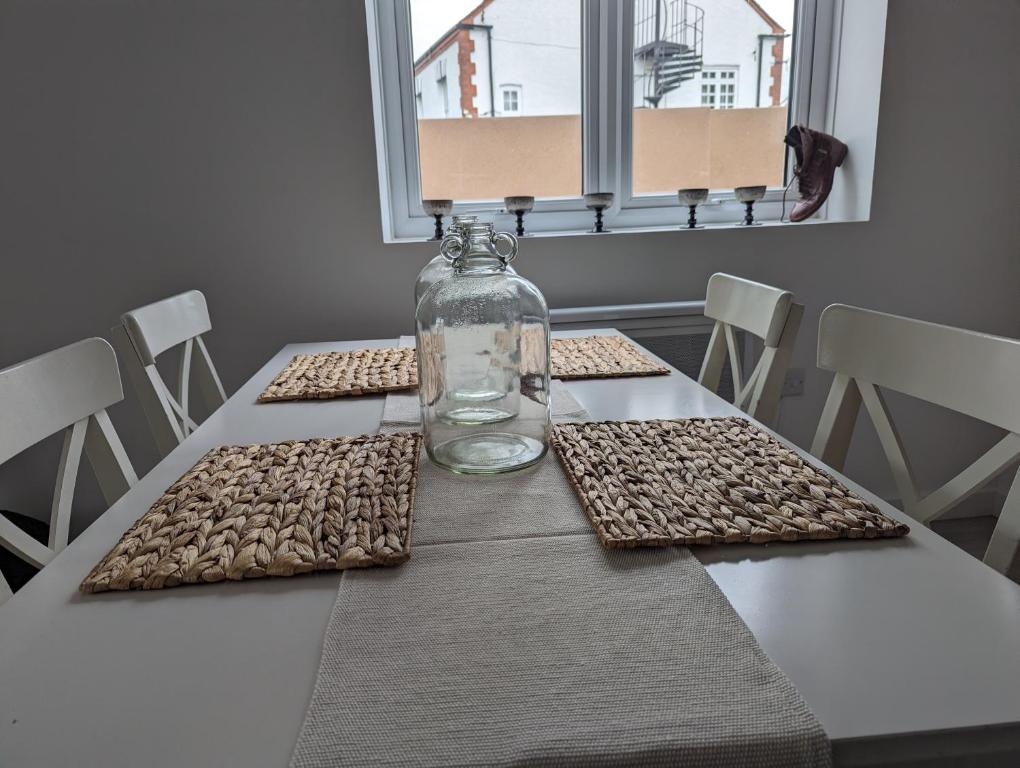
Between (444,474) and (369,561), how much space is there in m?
0.20

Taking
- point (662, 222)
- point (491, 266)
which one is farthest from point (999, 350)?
point (662, 222)

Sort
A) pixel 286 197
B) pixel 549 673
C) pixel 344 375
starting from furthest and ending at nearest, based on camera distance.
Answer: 1. pixel 286 197
2. pixel 344 375
3. pixel 549 673

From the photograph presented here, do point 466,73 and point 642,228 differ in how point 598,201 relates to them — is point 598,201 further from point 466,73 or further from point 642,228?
point 466,73

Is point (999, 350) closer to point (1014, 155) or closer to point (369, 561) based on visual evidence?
point (369, 561)

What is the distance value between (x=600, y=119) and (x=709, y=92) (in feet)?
1.17

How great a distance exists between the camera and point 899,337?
2.79ft

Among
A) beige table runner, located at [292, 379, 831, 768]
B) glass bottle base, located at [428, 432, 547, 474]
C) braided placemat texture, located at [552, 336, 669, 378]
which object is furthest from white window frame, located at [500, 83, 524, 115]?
beige table runner, located at [292, 379, 831, 768]

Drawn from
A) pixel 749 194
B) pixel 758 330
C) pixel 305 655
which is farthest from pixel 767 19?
pixel 305 655

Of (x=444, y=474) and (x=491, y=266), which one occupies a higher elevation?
(x=491, y=266)

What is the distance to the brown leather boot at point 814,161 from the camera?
6.61ft

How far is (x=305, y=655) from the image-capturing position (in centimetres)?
46

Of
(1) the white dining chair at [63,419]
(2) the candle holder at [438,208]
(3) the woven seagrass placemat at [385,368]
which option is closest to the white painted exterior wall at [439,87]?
(2) the candle holder at [438,208]

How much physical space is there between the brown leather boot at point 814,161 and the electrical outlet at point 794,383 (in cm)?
47

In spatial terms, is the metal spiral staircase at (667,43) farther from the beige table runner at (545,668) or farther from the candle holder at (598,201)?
the beige table runner at (545,668)
